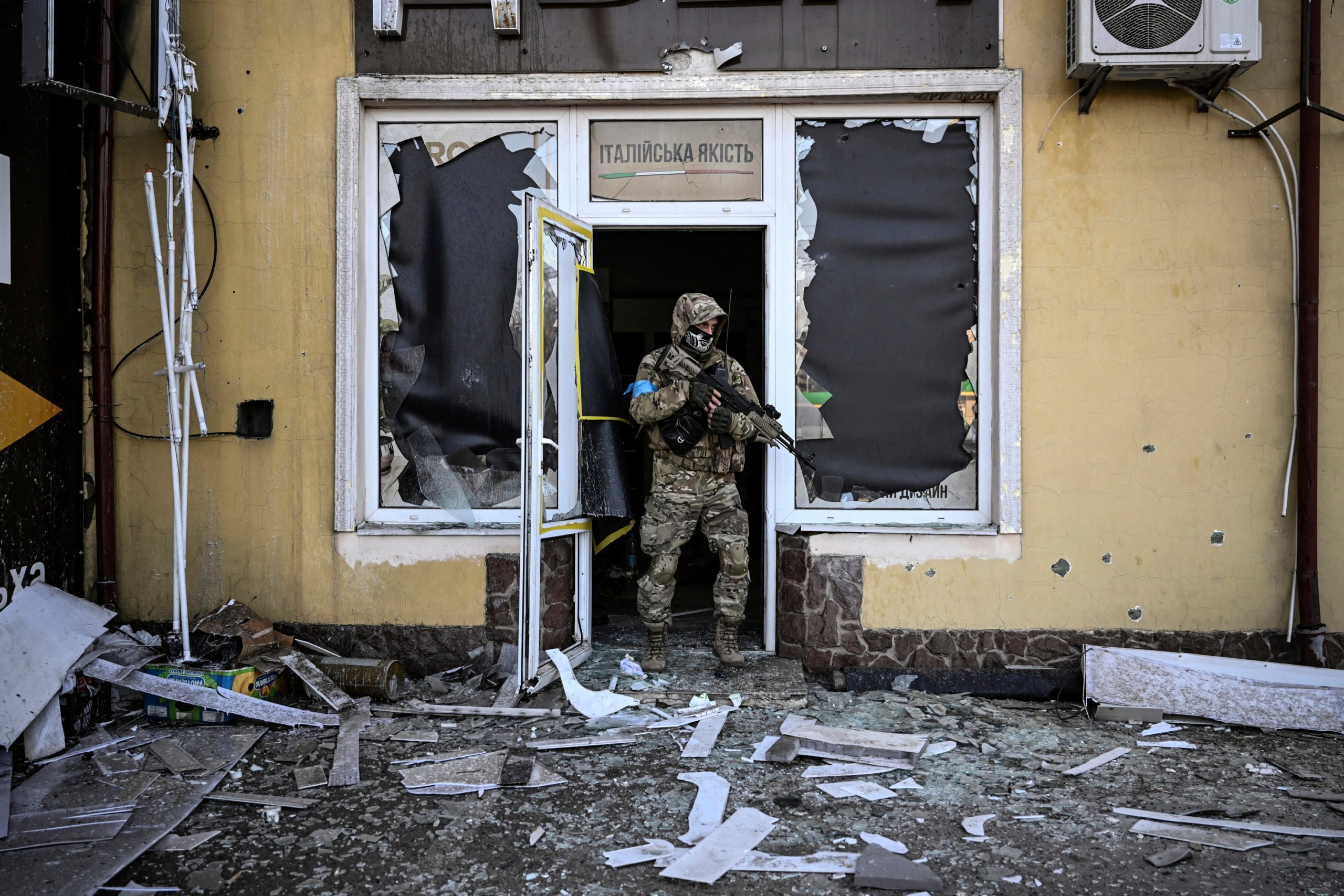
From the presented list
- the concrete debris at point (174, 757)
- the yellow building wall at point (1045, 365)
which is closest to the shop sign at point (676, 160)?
the yellow building wall at point (1045, 365)

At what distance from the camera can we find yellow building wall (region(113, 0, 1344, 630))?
4.81 metres

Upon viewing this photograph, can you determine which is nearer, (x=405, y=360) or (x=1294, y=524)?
(x=1294, y=524)

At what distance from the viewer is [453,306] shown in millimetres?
5184

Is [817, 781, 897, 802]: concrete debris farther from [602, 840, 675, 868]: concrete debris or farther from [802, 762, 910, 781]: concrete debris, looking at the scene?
[602, 840, 675, 868]: concrete debris

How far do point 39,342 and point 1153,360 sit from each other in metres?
5.71

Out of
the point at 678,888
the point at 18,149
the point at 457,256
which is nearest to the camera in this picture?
the point at 678,888

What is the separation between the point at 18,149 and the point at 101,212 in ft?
1.60

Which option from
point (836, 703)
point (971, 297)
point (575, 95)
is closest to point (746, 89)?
point (575, 95)

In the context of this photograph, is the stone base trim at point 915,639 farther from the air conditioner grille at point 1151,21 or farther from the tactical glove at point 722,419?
the air conditioner grille at point 1151,21

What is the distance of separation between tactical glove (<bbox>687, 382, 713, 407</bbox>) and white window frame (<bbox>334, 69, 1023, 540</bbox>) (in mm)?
512

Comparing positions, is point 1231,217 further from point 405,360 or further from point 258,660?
point 258,660

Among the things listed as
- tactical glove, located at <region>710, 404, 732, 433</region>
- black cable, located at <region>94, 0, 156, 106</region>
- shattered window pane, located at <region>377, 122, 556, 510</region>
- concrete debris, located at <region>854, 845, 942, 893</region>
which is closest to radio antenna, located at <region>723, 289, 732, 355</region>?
tactical glove, located at <region>710, 404, 732, 433</region>

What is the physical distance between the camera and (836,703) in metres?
4.65

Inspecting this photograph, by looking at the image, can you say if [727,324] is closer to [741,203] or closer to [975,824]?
[741,203]
